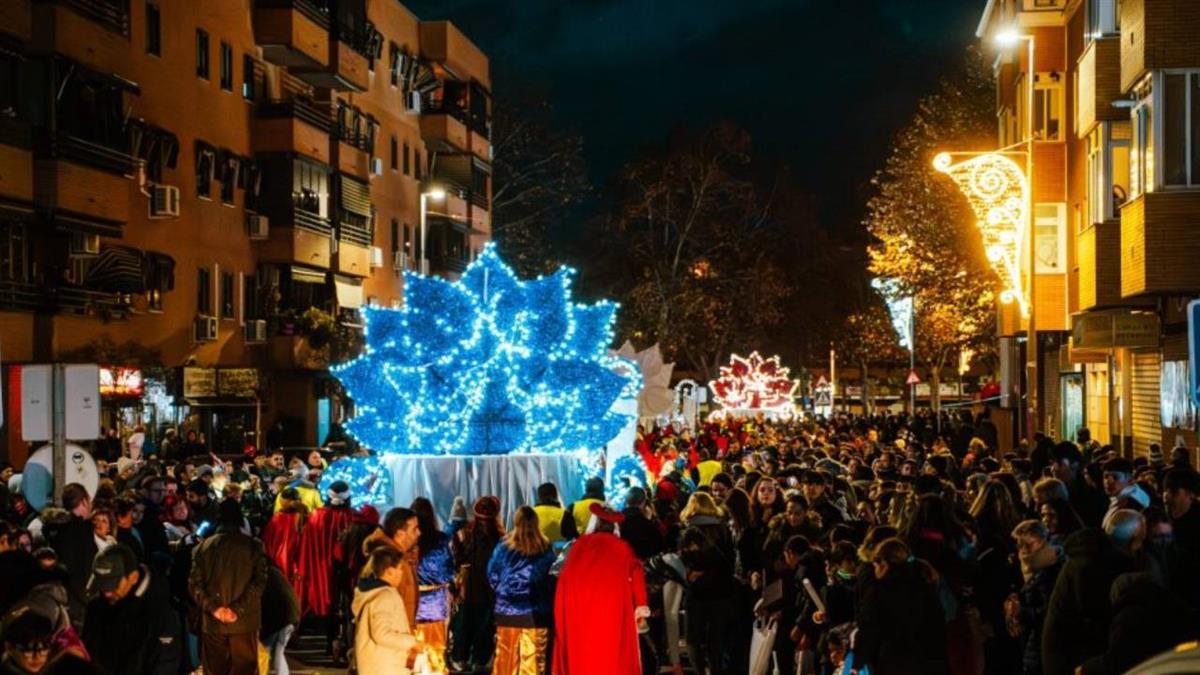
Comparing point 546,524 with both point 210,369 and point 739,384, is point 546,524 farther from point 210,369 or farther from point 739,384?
point 739,384

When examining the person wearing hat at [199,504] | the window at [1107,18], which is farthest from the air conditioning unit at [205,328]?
the window at [1107,18]

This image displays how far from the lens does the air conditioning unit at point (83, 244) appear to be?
112 feet

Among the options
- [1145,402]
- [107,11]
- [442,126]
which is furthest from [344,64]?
[1145,402]

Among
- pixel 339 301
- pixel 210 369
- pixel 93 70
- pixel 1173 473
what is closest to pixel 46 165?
pixel 93 70

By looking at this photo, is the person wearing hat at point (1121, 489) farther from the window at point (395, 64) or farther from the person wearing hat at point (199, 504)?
the window at point (395, 64)

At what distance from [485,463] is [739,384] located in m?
35.3

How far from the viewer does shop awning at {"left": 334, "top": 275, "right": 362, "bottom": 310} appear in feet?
172

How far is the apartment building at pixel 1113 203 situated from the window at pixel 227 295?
20.1 metres

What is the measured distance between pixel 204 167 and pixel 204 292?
3.13m

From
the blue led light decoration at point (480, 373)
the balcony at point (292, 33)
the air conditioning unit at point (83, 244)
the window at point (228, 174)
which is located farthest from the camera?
the balcony at point (292, 33)

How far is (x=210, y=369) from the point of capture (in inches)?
1668

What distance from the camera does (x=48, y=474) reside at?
50.6 ft

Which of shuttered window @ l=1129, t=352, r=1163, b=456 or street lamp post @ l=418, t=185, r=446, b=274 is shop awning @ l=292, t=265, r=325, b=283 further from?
shuttered window @ l=1129, t=352, r=1163, b=456

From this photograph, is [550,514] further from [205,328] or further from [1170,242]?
[205,328]
